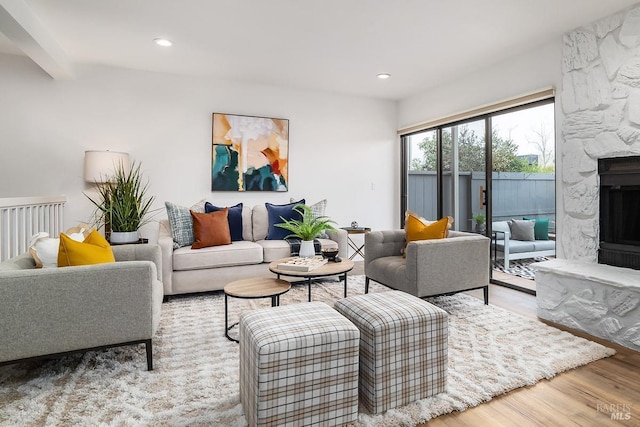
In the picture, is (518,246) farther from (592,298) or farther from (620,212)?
(592,298)

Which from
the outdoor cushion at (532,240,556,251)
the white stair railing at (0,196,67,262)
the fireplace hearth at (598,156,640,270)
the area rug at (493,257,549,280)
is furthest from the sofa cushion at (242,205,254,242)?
the fireplace hearth at (598,156,640,270)

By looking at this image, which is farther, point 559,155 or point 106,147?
point 106,147

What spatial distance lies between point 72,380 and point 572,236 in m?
3.88

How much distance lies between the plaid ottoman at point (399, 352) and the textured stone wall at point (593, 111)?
2197mm

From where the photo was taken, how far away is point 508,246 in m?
4.12

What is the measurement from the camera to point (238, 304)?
330 centimetres

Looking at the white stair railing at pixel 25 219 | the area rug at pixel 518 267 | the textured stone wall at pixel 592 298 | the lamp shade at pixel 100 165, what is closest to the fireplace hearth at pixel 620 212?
the textured stone wall at pixel 592 298

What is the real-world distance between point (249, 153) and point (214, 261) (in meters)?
1.71

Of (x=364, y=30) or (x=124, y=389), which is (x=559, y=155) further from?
(x=124, y=389)

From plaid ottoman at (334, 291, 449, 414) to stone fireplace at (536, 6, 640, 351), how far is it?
1.53 metres

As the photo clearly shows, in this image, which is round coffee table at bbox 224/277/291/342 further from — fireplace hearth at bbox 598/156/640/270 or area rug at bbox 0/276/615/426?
fireplace hearth at bbox 598/156/640/270

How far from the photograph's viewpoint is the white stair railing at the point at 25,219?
115 inches

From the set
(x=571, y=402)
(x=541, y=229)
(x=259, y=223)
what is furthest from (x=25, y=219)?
(x=541, y=229)

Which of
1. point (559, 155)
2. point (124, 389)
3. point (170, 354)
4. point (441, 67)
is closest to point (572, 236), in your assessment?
point (559, 155)
